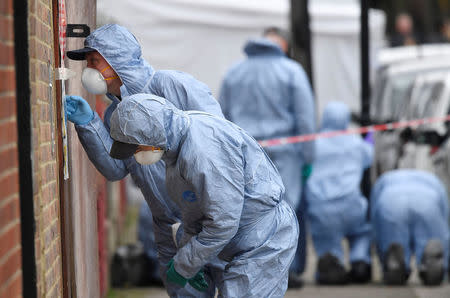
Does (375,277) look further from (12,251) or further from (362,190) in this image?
(12,251)

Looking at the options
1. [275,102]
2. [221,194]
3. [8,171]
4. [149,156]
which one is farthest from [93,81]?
[275,102]

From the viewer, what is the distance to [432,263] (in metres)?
7.73

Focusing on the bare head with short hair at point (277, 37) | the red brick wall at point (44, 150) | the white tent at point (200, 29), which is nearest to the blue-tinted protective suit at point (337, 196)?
the bare head with short hair at point (277, 37)

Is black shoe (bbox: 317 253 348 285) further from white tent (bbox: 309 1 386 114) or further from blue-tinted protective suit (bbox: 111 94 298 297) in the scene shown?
white tent (bbox: 309 1 386 114)

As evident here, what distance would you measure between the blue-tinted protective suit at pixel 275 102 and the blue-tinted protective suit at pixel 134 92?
2837 mm

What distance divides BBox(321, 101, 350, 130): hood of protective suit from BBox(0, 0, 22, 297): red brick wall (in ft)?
17.5

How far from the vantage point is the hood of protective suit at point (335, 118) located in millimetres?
8273

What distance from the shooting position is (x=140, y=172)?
4.82m

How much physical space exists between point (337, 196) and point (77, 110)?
3.94m

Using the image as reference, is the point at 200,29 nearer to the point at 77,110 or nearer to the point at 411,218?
the point at 411,218

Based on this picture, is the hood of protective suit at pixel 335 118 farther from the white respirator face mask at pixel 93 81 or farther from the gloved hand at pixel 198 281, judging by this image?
the white respirator face mask at pixel 93 81

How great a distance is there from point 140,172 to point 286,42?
3.79 metres

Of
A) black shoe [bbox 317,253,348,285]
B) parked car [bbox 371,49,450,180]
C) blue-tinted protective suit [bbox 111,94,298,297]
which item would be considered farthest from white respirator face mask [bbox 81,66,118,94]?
parked car [bbox 371,49,450,180]

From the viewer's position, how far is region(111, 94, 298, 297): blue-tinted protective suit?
3.80 metres
